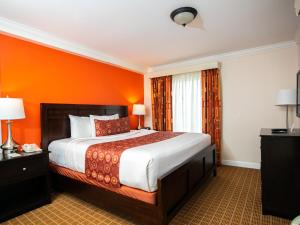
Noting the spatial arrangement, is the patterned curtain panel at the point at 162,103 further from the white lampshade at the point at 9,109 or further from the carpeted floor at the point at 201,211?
the white lampshade at the point at 9,109

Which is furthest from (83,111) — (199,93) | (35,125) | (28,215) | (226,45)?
(226,45)

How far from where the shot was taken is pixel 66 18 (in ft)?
8.19

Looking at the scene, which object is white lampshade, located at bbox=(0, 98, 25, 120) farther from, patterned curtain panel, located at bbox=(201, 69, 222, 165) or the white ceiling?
patterned curtain panel, located at bbox=(201, 69, 222, 165)

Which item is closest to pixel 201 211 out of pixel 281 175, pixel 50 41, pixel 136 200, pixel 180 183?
pixel 180 183

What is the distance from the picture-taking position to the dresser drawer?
2133 mm

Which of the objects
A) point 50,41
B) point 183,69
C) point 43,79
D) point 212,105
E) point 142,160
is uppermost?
point 50,41

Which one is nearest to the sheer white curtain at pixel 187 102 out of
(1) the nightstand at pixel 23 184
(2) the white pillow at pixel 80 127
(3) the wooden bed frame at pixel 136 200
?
(3) the wooden bed frame at pixel 136 200

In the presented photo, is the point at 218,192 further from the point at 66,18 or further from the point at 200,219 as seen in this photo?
the point at 66,18

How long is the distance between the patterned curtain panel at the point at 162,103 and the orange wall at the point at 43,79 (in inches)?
48.3

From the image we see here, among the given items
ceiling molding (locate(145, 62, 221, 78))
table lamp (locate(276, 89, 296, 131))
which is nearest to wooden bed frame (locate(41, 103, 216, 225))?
table lamp (locate(276, 89, 296, 131))

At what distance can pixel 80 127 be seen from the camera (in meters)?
3.23

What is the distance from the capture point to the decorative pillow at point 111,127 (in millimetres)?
3246

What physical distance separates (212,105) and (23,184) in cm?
378

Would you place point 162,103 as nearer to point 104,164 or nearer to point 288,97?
point 288,97
